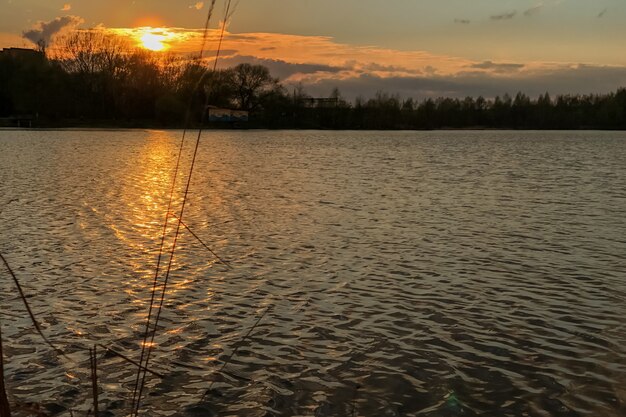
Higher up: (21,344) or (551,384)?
(551,384)

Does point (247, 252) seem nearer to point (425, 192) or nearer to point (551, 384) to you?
point (551, 384)

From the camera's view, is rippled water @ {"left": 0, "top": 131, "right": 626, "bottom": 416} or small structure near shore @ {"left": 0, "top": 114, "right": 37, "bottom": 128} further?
small structure near shore @ {"left": 0, "top": 114, "right": 37, "bottom": 128}

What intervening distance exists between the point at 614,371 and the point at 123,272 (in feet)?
31.6

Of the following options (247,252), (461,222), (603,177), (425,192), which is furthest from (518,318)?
(603,177)

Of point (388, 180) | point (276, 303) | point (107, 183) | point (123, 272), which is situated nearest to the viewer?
point (276, 303)

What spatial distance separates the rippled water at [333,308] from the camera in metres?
7.28

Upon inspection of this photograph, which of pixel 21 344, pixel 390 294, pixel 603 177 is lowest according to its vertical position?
pixel 21 344

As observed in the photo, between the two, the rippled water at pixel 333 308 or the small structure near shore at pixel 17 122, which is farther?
the small structure near shore at pixel 17 122

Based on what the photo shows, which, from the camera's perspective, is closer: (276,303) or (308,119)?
(276,303)

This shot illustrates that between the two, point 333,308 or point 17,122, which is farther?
point 17,122

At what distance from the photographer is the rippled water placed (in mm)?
7281

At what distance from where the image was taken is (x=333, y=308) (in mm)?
10578

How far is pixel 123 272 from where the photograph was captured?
1299cm

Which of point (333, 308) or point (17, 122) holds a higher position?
point (17, 122)
